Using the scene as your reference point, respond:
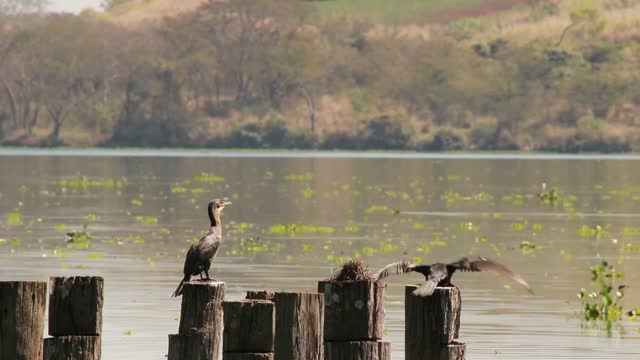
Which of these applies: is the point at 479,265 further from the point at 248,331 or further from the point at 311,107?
the point at 311,107

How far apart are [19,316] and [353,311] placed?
2.11 m

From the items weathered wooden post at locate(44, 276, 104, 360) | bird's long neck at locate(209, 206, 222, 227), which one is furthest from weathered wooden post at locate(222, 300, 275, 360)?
bird's long neck at locate(209, 206, 222, 227)

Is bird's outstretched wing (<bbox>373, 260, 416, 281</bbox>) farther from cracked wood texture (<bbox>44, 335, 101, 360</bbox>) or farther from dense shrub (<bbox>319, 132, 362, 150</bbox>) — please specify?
dense shrub (<bbox>319, 132, 362, 150</bbox>)

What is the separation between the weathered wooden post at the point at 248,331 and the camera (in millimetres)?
11250

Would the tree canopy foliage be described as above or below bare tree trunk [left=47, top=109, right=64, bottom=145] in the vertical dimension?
above

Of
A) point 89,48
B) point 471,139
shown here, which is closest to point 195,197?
point 471,139

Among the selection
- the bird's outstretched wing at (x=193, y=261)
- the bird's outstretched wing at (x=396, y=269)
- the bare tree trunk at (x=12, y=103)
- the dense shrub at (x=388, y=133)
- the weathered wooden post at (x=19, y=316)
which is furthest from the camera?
the dense shrub at (x=388, y=133)

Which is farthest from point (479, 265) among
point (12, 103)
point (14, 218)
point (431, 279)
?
point (12, 103)

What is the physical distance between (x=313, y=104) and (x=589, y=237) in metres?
127

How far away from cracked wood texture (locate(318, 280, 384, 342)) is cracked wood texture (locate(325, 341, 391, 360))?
0.14ft

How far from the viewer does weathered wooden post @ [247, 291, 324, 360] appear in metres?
11.5

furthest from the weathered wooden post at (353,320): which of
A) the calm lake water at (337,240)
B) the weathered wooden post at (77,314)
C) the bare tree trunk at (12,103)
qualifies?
the bare tree trunk at (12,103)

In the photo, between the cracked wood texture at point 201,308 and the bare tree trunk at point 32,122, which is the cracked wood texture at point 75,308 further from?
the bare tree trunk at point 32,122

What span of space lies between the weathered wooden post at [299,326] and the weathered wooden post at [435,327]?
0.60 meters
